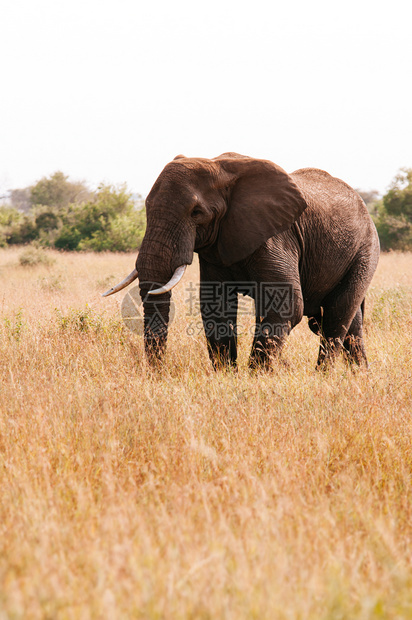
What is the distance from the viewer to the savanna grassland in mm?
1962

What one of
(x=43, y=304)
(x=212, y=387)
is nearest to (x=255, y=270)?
(x=212, y=387)

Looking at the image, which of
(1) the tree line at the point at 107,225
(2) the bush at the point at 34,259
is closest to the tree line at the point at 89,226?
(1) the tree line at the point at 107,225

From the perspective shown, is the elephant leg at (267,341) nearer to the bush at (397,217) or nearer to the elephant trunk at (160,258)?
the elephant trunk at (160,258)

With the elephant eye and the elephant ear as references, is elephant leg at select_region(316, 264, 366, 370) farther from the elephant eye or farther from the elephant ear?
the elephant eye

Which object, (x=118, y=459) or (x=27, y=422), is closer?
(x=118, y=459)

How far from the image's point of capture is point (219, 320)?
557 cm

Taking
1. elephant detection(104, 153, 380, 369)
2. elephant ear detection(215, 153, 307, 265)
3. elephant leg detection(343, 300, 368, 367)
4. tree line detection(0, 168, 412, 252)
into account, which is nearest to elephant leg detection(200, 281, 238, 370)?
elephant detection(104, 153, 380, 369)

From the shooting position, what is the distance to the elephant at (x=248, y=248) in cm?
479

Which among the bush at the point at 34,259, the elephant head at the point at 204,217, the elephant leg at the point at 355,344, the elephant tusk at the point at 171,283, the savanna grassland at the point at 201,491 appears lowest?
the bush at the point at 34,259

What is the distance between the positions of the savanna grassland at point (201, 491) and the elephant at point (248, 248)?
41 centimetres

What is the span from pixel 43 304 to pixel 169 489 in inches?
255

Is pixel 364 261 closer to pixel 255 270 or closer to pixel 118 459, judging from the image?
pixel 255 270

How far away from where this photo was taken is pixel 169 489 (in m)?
3.00

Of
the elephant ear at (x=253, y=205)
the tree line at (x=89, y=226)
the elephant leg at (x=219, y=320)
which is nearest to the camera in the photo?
the elephant ear at (x=253, y=205)
